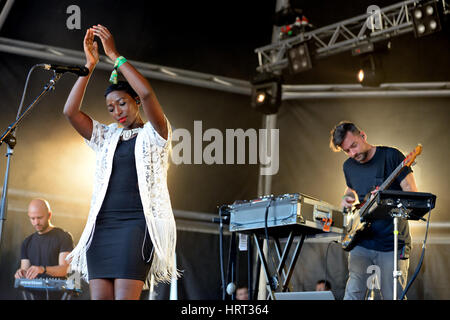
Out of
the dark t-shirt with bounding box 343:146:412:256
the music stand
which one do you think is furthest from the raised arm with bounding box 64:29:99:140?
the dark t-shirt with bounding box 343:146:412:256

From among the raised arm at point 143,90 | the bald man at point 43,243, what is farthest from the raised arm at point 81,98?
the bald man at point 43,243

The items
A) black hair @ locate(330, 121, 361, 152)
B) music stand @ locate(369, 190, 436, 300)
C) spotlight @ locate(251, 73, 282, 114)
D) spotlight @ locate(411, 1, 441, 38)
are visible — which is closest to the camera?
music stand @ locate(369, 190, 436, 300)

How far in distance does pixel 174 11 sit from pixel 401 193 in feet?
14.0

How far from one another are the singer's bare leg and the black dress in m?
0.02

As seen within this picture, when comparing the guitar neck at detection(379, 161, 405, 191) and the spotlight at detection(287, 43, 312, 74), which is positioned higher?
the spotlight at detection(287, 43, 312, 74)

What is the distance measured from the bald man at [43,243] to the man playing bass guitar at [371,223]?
2.84 meters

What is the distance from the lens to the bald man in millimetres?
5660

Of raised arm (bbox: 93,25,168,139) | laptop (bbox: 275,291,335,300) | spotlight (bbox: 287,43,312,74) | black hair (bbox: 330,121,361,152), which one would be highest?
spotlight (bbox: 287,43,312,74)

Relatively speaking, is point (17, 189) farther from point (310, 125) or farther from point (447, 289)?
point (447, 289)

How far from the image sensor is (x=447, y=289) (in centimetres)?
611

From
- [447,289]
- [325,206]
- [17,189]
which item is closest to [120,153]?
[325,206]

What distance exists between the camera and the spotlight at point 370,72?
6.27 meters

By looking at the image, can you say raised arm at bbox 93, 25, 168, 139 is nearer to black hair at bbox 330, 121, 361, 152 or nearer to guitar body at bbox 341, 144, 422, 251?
guitar body at bbox 341, 144, 422, 251

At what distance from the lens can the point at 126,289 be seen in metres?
2.40
